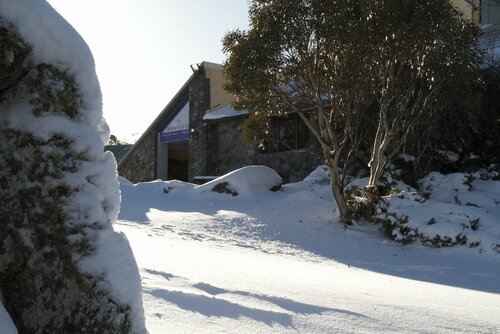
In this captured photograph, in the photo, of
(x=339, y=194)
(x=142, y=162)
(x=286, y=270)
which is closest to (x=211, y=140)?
(x=142, y=162)

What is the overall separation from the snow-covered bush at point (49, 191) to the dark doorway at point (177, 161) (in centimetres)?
2370

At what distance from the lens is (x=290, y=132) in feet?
64.4

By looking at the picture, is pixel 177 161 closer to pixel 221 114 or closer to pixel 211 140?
pixel 211 140

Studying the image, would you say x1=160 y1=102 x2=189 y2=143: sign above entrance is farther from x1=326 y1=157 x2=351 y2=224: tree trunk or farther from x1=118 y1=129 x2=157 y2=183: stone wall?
x1=326 y1=157 x2=351 y2=224: tree trunk

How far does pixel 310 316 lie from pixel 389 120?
990 cm

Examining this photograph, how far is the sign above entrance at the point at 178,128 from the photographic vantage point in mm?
23966

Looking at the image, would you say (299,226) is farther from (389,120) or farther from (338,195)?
(389,120)

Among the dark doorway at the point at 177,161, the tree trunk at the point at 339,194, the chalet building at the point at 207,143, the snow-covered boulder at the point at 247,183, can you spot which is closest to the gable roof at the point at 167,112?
the chalet building at the point at 207,143

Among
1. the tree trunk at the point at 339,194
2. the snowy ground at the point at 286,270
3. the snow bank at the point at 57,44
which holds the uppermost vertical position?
the snow bank at the point at 57,44

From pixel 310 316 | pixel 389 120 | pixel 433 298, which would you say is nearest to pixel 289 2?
pixel 389 120

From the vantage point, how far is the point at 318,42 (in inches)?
428

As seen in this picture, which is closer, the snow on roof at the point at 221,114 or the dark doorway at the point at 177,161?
the snow on roof at the point at 221,114

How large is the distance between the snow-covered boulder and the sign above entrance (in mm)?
8676

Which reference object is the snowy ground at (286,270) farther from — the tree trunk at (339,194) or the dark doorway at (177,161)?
the dark doorway at (177,161)
